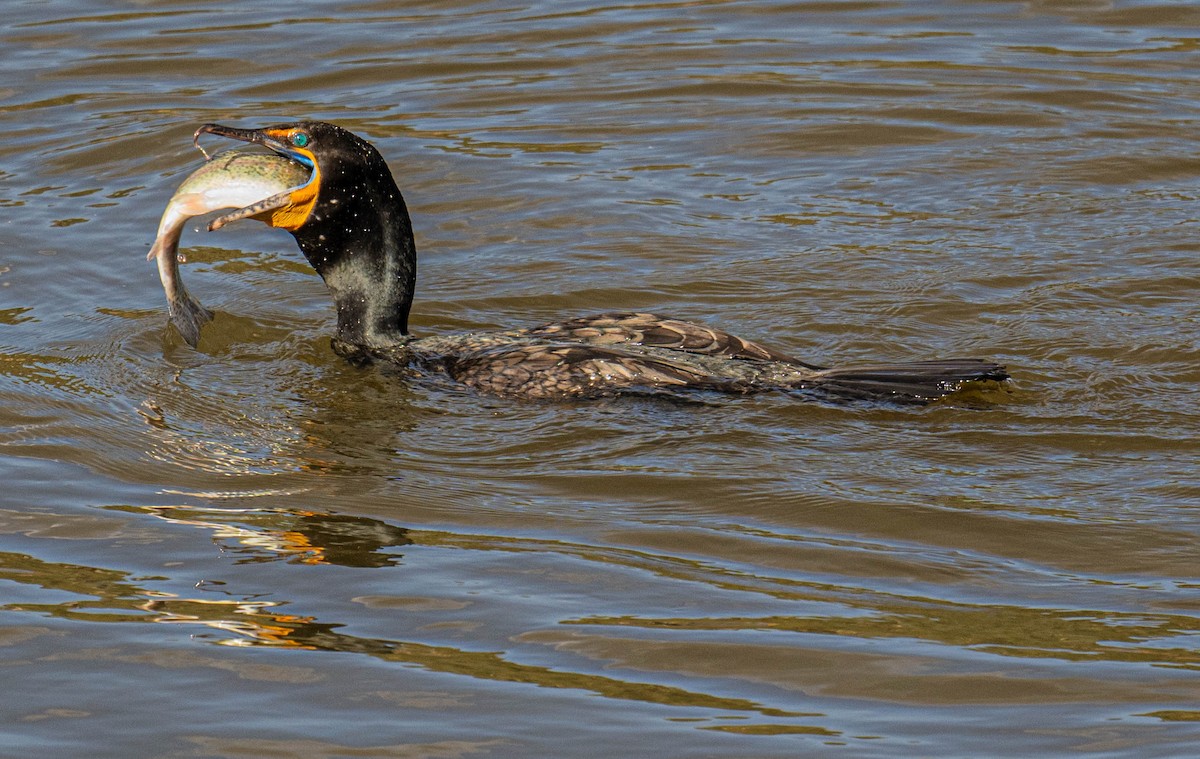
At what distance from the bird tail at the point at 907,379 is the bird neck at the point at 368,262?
199cm

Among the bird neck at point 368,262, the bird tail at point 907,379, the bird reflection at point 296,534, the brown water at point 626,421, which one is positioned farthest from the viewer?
the bird neck at point 368,262

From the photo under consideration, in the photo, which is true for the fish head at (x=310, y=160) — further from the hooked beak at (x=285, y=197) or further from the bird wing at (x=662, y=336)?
the bird wing at (x=662, y=336)

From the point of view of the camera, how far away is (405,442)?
6.91 m

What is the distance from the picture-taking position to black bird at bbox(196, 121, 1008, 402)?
6910mm

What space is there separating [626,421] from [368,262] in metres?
1.56

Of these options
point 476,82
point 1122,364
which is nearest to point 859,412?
point 1122,364

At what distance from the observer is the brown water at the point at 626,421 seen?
4746 mm

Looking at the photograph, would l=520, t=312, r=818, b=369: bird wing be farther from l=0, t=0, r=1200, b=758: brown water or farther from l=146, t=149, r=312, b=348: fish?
l=146, t=149, r=312, b=348: fish

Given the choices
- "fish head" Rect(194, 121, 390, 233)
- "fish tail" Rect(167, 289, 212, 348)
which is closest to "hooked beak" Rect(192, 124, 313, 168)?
"fish head" Rect(194, 121, 390, 233)

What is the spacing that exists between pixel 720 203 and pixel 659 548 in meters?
4.34

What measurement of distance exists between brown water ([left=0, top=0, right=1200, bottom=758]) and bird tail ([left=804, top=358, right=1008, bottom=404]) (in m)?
0.11

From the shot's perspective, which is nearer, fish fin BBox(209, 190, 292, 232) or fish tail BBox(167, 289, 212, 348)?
fish fin BBox(209, 190, 292, 232)

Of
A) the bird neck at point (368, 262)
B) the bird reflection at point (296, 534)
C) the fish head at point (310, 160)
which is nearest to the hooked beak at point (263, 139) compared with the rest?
the fish head at point (310, 160)

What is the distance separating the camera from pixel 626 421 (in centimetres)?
689
